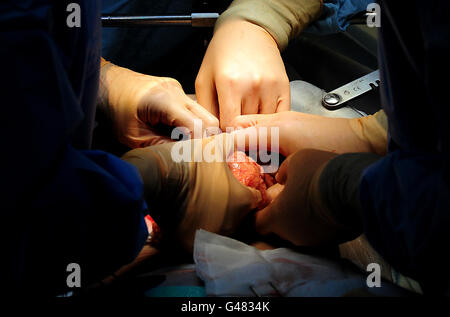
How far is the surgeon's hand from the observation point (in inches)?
62.6

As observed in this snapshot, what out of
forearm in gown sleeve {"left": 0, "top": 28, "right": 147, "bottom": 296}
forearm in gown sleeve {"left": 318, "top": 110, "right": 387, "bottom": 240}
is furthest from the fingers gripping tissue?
forearm in gown sleeve {"left": 0, "top": 28, "right": 147, "bottom": 296}

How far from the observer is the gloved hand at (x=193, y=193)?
1161mm

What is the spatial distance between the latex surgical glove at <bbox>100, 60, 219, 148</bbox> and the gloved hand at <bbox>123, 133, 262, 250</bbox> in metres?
0.23

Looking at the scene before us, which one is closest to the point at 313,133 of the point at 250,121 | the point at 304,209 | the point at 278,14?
the point at 250,121

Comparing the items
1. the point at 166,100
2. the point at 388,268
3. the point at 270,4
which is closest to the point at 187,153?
the point at 166,100

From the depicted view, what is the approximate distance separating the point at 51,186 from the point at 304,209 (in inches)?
30.1

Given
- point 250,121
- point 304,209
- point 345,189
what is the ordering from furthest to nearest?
point 250,121 < point 304,209 < point 345,189

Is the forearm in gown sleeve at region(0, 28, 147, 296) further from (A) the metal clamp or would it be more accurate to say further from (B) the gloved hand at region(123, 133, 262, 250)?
(A) the metal clamp

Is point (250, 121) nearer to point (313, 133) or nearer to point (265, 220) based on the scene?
point (313, 133)

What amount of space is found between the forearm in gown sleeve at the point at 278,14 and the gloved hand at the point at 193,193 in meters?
0.94

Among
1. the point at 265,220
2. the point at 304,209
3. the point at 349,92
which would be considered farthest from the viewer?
the point at 349,92

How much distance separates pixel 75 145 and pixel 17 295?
37 cm

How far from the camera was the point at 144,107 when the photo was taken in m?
1.55

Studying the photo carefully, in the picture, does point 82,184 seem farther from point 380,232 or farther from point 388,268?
point 388,268
